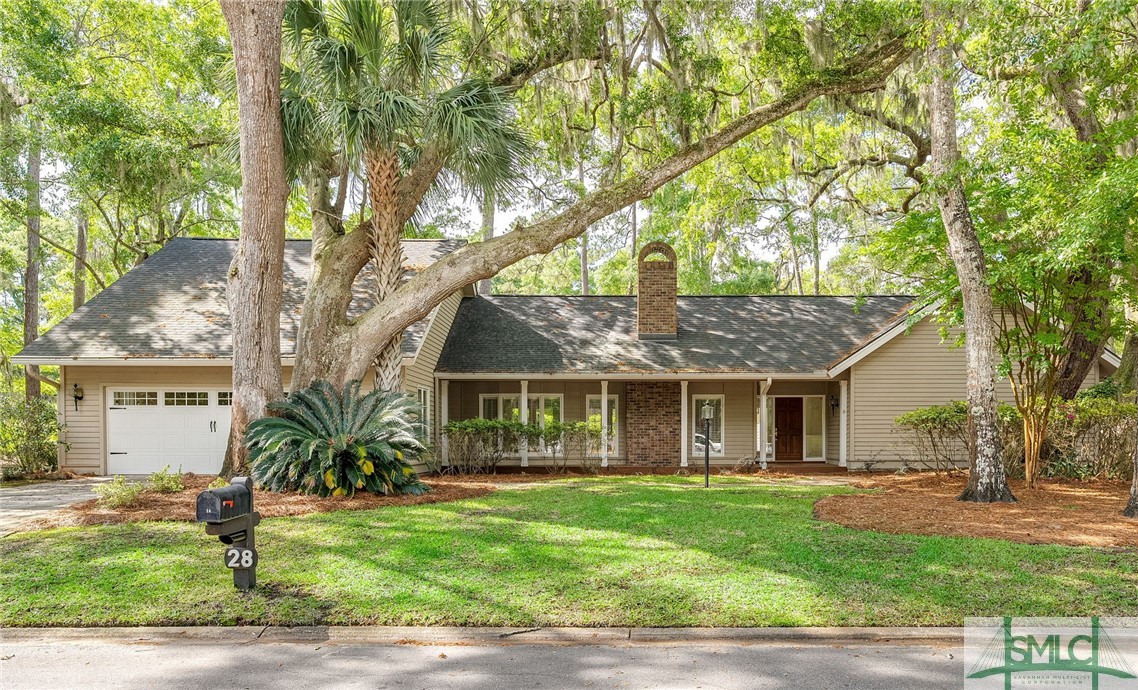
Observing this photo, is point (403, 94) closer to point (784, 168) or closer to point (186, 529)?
point (186, 529)

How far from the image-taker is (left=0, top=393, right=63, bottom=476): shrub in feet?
45.9

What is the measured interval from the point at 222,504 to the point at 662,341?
1250 cm

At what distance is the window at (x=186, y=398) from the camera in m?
14.5

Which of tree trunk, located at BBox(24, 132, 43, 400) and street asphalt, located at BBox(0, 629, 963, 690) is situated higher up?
tree trunk, located at BBox(24, 132, 43, 400)

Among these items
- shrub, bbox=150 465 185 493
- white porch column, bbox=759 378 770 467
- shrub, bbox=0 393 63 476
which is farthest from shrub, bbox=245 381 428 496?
white porch column, bbox=759 378 770 467

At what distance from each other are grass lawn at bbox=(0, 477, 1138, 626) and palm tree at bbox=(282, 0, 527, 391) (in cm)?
543

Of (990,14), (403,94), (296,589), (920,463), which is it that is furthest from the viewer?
(920,463)

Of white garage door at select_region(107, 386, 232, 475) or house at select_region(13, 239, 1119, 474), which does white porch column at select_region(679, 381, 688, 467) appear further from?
white garage door at select_region(107, 386, 232, 475)

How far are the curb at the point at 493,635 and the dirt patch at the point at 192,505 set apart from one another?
3462 mm

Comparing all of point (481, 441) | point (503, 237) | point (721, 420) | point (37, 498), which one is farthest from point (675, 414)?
point (37, 498)

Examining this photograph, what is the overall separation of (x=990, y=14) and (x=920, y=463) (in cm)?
933

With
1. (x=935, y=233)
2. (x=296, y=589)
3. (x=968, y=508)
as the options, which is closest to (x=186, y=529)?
(x=296, y=589)

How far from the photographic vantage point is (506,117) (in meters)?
11.1

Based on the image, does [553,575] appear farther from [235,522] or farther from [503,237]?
[503,237]
